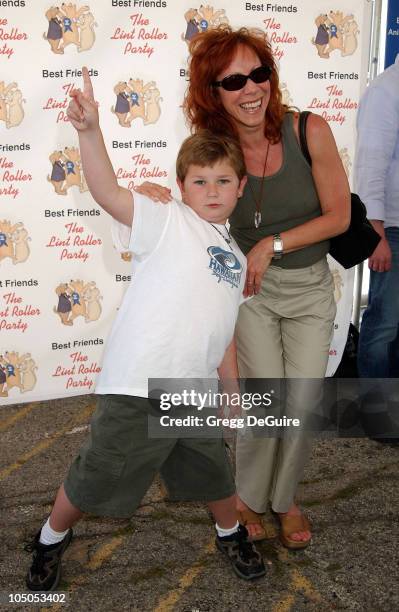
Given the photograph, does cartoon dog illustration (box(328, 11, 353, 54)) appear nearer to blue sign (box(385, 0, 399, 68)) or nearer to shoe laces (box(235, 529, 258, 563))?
blue sign (box(385, 0, 399, 68))

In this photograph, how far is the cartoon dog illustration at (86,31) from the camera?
13.3 ft

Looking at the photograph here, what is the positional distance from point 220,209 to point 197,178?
0.44 feet

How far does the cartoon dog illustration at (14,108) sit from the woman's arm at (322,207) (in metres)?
2.21

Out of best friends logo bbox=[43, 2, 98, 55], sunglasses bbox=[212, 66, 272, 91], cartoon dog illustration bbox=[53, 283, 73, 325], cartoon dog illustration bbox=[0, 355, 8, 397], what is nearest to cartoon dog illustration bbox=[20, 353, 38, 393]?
cartoon dog illustration bbox=[0, 355, 8, 397]

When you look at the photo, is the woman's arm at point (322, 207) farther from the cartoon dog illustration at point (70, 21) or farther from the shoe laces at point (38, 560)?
the cartoon dog illustration at point (70, 21)

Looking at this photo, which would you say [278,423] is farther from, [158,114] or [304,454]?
[158,114]

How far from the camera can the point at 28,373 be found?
4512 mm

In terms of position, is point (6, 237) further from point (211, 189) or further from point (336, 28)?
point (336, 28)

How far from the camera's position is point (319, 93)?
4.42 meters

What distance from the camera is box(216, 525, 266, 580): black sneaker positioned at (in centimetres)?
260

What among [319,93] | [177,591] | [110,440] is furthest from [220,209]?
[319,93]

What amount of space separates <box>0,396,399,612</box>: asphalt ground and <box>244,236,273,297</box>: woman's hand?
3.90ft

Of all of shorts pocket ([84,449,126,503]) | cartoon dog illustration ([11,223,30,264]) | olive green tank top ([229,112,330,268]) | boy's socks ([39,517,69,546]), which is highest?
olive green tank top ([229,112,330,268])

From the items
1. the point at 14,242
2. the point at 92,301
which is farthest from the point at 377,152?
the point at 14,242
